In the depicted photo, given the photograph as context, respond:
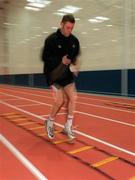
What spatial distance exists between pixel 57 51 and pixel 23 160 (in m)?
1.64

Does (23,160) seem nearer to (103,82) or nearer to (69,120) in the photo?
(69,120)

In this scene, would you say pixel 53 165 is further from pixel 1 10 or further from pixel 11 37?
pixel 1 10

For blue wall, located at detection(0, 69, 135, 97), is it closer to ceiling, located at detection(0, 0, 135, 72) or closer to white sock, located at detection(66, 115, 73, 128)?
ceiling, located at detection(0, 0, 135, 72)

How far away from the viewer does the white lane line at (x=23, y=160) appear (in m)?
3.18

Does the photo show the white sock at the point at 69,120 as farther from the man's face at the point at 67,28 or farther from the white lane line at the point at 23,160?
the man's face at the point at 67,28

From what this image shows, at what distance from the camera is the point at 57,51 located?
4.55 m

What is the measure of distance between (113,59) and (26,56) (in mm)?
9854

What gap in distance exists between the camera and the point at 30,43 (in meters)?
19.6

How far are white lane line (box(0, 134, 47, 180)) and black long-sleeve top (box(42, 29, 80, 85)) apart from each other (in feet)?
3.44

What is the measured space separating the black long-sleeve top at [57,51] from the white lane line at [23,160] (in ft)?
3.44

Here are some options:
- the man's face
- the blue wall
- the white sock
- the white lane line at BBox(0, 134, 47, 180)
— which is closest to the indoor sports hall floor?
the white lane line at BBox(0, 134, 47, 180)

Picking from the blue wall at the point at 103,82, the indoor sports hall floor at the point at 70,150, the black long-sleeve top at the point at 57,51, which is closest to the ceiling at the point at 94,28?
the blue wall at the point at 103,82

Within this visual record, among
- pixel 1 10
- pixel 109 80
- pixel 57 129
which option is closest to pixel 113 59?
pixel 109 80

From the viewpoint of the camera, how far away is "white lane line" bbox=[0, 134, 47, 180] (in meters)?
3.18
